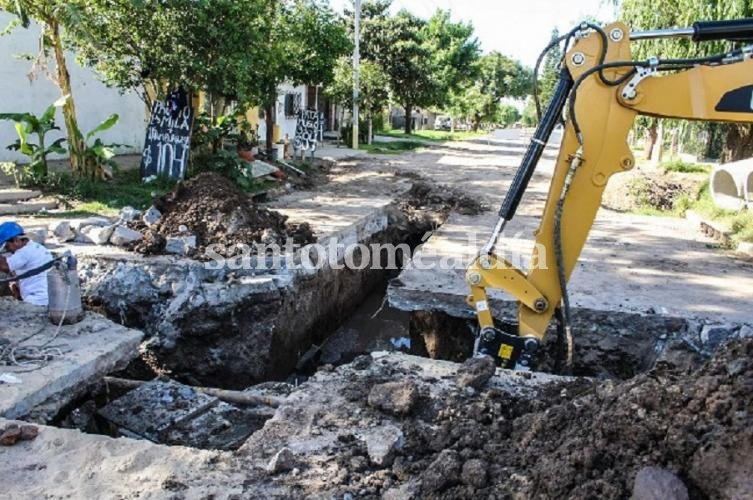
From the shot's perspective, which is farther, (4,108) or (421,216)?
(4,108)

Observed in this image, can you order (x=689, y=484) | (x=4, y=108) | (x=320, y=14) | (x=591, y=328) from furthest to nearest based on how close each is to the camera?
(x=320, y=14) → (x=4, y=108) → (x=591, y=328) → (x=689, y=484)

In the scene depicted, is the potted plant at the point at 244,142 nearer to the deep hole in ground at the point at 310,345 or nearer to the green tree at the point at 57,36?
the green tree at the point at 57,36

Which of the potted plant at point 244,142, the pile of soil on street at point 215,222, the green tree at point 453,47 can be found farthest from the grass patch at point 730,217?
the green tree at point 453,47

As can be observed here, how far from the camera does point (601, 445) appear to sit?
2.58 m

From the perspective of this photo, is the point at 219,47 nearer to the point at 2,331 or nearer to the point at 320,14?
the point at 320,14

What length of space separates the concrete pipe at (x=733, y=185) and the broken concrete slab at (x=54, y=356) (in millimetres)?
8976

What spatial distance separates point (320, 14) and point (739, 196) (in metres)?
9.93

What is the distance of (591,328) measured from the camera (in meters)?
5.27

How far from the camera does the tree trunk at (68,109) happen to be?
386 inches

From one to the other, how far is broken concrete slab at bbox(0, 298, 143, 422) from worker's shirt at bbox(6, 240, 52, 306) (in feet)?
0.78

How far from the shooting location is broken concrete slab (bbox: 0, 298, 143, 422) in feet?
12.0

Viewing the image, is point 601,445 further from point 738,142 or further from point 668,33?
point 738,142

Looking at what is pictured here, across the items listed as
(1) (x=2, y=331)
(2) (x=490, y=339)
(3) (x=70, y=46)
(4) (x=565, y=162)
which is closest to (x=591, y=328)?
(2) (x=490, y=339)

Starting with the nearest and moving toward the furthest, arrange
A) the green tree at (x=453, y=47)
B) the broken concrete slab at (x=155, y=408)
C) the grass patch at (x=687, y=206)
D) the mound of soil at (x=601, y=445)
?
1. the mound of soil at (x=601, y=445)
2. the broken concrete slab at (x=155, y=408)
3. the grass patch at (x=687, y=206)
4. the green tree at (x=453, y=47)
